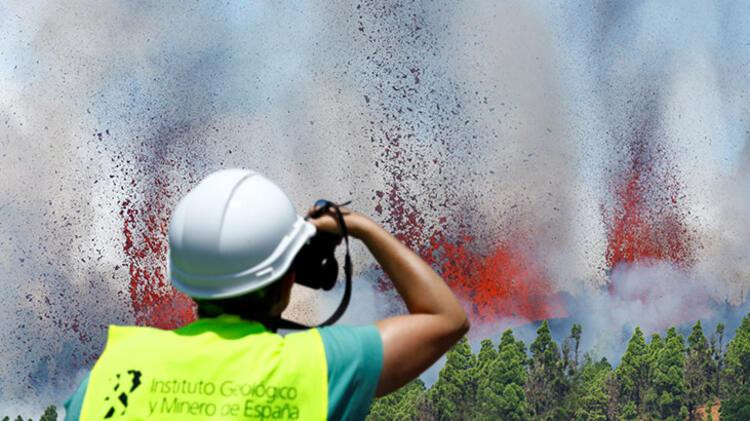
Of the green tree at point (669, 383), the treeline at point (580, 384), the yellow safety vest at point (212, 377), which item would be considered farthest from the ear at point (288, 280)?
the green tree at point (669, 383)

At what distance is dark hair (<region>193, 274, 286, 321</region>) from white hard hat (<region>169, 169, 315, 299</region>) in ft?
0.09

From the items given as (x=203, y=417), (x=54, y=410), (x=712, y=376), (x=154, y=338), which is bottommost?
(x=203, y=417)

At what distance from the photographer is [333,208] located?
3.31 meters

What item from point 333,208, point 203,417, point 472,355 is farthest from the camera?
point 472,355

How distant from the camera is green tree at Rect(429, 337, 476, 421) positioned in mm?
70438

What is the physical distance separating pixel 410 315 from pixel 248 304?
1.38 ft

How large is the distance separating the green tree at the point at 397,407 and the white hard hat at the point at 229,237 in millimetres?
71307

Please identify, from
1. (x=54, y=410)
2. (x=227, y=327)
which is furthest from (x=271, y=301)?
(x=54, y=410)

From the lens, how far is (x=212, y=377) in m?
2.82

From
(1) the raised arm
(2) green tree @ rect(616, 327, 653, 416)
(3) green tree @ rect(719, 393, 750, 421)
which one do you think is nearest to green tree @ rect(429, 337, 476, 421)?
(2) green tree @ rect(616, 327, 653, 416)

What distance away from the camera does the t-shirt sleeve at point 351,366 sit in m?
2.90

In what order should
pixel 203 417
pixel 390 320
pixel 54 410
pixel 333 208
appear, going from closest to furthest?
pixel 203 417, pixel 390 320, pixel 333 208, pixel 54 410

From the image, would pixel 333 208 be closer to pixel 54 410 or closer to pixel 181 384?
pixel 181 384

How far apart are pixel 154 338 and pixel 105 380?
156 millimetres
